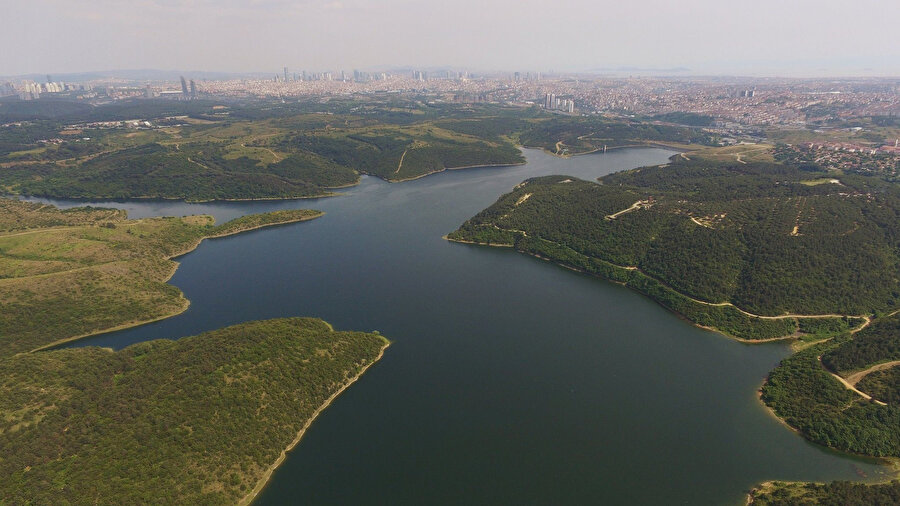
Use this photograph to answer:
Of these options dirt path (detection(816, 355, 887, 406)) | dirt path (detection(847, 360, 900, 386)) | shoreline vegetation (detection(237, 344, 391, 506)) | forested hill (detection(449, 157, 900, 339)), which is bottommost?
shoreline vegetation (detection(237, 344, 391, 506))

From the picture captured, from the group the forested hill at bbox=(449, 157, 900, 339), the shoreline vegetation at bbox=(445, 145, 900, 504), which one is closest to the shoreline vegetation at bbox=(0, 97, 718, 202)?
the forested hill at bbox=(449, 157, 900, 339)

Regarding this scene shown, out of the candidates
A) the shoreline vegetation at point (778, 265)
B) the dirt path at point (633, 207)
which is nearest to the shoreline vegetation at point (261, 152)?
the shoreline vegetation at point (778, 265)

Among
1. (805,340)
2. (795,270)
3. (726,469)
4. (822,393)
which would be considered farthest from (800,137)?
(726,469)

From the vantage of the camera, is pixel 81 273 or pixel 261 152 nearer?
pixel 81 273

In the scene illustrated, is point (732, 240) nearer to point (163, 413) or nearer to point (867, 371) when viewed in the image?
point (867, 371)

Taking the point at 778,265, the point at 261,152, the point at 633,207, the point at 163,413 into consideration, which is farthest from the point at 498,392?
the point at 261,152

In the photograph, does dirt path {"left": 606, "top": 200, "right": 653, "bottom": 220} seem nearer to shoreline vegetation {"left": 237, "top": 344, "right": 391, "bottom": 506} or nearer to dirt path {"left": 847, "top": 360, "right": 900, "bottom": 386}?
dirt path {"left": 847, "top": 360, "right": 900, "bottom": 386}

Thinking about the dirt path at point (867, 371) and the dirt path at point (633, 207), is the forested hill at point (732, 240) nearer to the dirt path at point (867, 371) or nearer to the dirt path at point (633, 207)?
the dirt path at point (633, 207)
